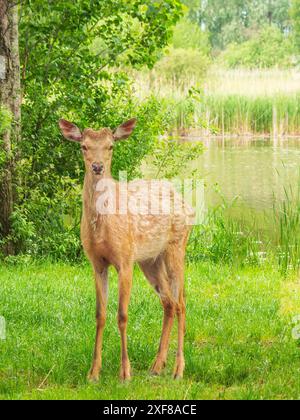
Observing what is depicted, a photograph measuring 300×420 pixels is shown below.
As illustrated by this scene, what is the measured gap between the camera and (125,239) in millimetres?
5613

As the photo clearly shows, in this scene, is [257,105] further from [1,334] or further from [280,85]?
[1,334]

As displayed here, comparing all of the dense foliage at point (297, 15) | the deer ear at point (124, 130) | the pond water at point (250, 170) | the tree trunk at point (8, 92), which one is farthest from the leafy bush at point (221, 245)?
the dense foliage at point (297, 15)

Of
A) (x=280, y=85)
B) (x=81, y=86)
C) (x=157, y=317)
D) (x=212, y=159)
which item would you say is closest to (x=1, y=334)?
(x=157, y=317)

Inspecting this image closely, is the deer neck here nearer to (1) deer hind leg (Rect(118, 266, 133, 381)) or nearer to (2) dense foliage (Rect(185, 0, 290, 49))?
(1) deer hind leg (Rect(118, 266, 133, 381))

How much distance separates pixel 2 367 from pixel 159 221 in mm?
1447

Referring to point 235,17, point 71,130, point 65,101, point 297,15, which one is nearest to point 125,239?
point 71,130

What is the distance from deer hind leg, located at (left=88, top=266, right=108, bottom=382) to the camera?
5621 millimetres

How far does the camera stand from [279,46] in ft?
177

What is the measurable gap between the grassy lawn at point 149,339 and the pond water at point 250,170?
5071 mm

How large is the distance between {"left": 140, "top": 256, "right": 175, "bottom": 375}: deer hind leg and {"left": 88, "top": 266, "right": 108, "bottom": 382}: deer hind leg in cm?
42

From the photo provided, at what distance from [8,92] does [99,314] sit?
437cm

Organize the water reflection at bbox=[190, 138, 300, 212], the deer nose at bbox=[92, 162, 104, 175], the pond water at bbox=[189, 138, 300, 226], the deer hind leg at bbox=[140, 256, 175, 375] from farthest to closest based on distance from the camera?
1. the water reflection at bbox=[190, 138, 300, 212]
2. the pond water at bbox=[189, 138, 300, 226]
3. the deer hind leg at bbox=[140, 256, 175, 375]
4. the deer nose at bbox=[92, 162, 104, 175]

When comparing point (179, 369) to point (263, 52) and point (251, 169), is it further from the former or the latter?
point (263, 52)

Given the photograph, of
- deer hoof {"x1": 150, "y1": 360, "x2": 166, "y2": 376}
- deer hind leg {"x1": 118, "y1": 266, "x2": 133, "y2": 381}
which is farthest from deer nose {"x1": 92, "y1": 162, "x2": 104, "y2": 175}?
deer hoof {"x1": 150, "y1": 360, "x2": 166, "y2": 376}
